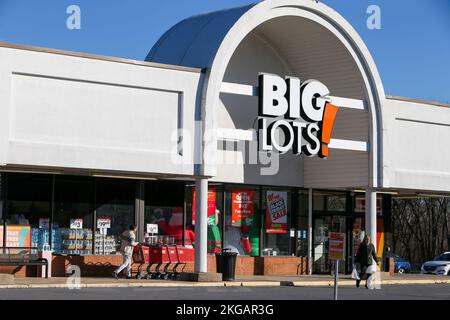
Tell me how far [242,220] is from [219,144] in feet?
10.7

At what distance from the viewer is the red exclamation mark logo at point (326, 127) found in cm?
3375

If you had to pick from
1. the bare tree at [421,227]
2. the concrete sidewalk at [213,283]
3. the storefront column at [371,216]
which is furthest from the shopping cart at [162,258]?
the bare tree at [421,227]

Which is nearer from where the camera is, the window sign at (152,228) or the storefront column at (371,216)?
the window sign at (152,228)

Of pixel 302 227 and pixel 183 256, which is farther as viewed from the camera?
pixel 302 227

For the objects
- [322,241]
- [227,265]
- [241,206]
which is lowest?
[227,265]

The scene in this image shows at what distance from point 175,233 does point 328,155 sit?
6926 millimetres

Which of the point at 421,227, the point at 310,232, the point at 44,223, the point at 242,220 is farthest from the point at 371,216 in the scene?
the point at 421,227

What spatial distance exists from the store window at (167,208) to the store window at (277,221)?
3.62 m

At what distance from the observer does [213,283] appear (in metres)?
29.9

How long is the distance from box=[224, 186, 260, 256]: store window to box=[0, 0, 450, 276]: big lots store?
59 mm

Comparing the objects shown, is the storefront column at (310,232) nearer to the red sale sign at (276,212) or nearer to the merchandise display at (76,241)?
the red sale sign at (276,212)

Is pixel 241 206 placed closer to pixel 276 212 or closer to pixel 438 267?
pixel 276 212

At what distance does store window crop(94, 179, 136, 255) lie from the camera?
106ft

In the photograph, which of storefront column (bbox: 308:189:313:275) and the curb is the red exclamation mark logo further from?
the curb
